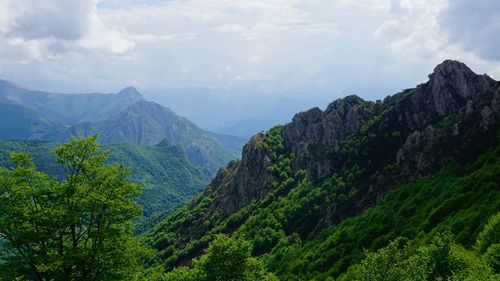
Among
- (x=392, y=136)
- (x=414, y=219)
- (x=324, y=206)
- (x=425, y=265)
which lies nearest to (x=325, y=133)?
(x=392, y=136)

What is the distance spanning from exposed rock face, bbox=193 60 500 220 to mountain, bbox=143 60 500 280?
1.16ft

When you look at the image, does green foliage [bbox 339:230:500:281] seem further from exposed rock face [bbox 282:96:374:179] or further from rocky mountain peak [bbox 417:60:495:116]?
exposed rock face [bbox 282:96:374:179]

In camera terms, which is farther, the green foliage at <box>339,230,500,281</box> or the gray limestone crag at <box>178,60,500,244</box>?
the gray limestone crag at <box>178,60,500,244</box>

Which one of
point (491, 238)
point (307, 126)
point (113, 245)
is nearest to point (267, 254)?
point (307, 126)

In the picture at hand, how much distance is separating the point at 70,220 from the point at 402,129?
125136 mm

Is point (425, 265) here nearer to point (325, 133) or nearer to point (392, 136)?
point (392, 136)

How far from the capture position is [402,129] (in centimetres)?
14538

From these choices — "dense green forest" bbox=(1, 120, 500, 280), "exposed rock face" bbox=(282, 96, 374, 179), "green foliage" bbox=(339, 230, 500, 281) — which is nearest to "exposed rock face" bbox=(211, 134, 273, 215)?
"exposed rock face" bbox=(282, 96, 374, 179)

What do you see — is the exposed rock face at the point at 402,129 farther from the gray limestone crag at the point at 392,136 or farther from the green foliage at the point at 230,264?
the green foliage at the point at 230,264

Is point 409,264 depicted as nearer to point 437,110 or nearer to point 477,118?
point 477,118

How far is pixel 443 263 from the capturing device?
2376 inches

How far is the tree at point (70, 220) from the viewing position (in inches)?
1463

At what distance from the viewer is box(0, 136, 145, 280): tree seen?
3716 centimetres

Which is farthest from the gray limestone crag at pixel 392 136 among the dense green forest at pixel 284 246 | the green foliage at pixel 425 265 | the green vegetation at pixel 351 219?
the green foliage at pixel 425 265
